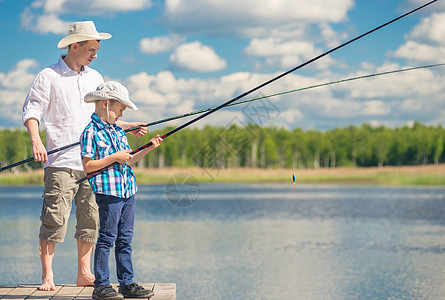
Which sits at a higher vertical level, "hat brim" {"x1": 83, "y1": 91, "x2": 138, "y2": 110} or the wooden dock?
"hat brim" {"x1": 83, "y1": 91, "x2": 138, "y2": 110}

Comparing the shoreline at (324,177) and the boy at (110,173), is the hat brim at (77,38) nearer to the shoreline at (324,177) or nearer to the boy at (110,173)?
the boy at (110,173)

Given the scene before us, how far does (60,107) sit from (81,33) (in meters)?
0.48

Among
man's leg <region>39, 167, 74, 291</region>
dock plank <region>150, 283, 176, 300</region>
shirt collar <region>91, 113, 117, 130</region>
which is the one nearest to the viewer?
shirt collar <region>91, 113, 117, 130</region>

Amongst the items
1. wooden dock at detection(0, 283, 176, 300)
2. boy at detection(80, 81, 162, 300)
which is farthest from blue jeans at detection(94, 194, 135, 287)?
wooden dock at detection(0, 283, 176, 300)

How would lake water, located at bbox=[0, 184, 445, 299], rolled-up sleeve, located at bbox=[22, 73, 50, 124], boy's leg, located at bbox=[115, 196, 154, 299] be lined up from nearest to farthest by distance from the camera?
boy's leg, located at bbox=[115, 196, 154, 299] < rolled-up sleeve, located at bbox=[22, 73, 50, 124] < lake water, located at bbox=[0, 184, 445, 299]

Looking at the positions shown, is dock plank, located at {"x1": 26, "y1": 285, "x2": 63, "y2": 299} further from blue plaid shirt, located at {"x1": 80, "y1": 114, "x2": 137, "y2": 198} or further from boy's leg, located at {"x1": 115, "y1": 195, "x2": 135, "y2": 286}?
blue plaid shirt, located at {"x1": 80, "y1": 114, "x2": 137, "y2": 198}

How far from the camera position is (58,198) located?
12.5 feet

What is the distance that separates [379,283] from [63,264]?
13.5 feet

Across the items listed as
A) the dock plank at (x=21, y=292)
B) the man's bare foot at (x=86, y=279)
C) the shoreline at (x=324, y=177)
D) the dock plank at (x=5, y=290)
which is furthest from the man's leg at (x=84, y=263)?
the shoreline at (x=324, y=177)

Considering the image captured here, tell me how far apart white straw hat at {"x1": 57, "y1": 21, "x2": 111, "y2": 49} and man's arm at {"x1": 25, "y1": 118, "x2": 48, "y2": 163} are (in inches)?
20.5

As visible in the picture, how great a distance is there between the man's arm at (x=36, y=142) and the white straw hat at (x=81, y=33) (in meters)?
0.52

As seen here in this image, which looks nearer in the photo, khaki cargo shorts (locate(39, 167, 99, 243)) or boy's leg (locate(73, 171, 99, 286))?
khaki cargo shorts (locate(39, 167, 99, 243))

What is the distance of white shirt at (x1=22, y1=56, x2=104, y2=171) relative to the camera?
3713 millimetres

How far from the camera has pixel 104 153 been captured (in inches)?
129
